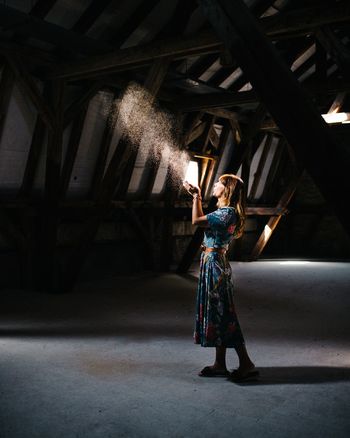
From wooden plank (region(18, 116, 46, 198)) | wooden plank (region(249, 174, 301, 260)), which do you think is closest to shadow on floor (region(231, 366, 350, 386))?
wooden plank (region(18, 116, 46, 198))

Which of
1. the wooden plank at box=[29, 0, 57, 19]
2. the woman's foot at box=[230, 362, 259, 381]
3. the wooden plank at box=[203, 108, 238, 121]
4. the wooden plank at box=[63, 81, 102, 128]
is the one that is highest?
the wooden plank at box=[29, 0, 57, 19]

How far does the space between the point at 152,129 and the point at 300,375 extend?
672 cm

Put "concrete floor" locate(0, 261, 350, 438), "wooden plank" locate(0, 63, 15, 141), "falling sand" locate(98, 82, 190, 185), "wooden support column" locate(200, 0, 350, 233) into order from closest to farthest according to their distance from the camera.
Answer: "wooden support column" locate(200, 0, 350, 233) → "concrete floor" locate(0, 261, 350, 438) → "wooden plank" locate(0, 63, 15, 141) → "falling sand" locate(98, 82, 190, 185)

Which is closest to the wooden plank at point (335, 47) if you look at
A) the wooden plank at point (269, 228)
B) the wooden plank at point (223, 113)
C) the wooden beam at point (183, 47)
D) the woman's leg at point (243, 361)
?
the wooden beam at point (183, 47)

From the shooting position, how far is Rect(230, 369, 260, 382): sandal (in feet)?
12.2

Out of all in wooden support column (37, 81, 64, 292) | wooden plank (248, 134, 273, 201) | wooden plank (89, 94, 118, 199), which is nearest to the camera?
wooden support column (37, 81, 64, 292)

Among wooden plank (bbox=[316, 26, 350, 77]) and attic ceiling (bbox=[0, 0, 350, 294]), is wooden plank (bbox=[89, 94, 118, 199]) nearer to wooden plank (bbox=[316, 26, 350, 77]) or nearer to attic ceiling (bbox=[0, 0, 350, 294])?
attic ceiling (bbox=[0, 0, 350, 294])

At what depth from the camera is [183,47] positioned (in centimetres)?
608

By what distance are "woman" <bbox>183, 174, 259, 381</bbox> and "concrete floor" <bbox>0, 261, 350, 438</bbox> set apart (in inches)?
7.8

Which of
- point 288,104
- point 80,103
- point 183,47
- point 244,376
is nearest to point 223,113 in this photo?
point 80,103

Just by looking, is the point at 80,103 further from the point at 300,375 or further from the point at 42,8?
the point at 300,375

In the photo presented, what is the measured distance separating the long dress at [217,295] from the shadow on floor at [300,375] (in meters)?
0.38

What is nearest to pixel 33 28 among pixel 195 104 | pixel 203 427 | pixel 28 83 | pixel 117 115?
pixel 28 83

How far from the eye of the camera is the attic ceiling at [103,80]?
19.8 ft
